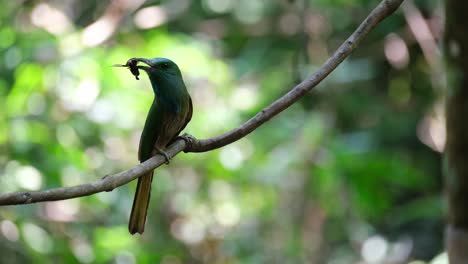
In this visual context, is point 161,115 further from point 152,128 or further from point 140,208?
point 140,208

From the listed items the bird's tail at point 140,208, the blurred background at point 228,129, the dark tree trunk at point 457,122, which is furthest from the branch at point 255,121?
the blurred background at point 228,129

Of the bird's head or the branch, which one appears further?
the bird's head

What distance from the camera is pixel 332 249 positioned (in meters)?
6.43

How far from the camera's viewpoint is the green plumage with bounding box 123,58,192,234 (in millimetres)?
2336

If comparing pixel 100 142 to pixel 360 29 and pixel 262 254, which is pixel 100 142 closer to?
pixel 262 254

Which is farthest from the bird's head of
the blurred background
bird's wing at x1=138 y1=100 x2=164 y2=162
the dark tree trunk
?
the dark tree trunk

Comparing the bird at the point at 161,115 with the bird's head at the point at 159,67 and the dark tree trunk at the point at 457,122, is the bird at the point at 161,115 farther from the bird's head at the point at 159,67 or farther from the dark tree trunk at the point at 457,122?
the dark tree trunk at the point at 457,122

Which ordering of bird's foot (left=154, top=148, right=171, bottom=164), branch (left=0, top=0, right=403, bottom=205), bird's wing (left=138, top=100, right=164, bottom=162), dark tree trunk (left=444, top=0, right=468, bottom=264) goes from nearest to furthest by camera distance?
branch (left=0, top=0, right=403, bottom=205)
bird's foot (left=154, top=148, right=171, bottom=164)
bird's wing (left=138, top=100, right=164, bottom=162)
dark tree trunk (left=444, top=0, right=468, bottom=264)

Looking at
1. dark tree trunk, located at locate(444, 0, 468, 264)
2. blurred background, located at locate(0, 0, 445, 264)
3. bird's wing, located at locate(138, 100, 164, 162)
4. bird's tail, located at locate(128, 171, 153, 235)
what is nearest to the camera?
bird's tail, located at locate(128, 171, 153, 235)

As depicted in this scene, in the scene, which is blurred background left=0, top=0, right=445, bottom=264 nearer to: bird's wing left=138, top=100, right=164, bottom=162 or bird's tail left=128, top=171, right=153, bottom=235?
bird's wing left=138, top=100, right=164, bottom=162

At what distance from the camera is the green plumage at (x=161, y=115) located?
2336 millimetres

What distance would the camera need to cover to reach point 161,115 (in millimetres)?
2457

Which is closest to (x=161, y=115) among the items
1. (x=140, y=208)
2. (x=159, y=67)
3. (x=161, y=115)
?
(x=161, y=115)

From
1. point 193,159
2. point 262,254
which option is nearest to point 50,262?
point 193,159
